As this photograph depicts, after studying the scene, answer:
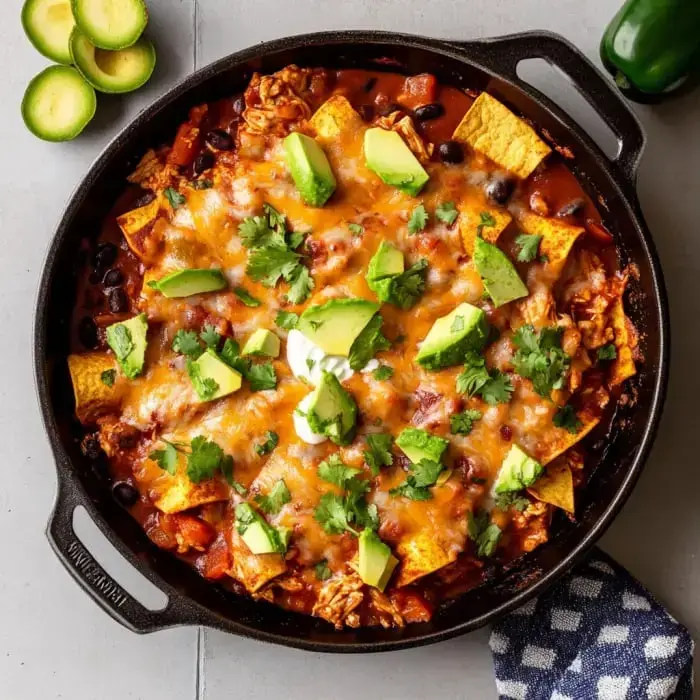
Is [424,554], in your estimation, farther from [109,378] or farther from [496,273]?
[109,378]

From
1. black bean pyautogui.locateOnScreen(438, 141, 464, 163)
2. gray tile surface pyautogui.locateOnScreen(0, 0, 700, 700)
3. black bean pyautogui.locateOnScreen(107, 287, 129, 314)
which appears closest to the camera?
black bean pyautogui.locateOnScreen(438, 141, 464, 163)

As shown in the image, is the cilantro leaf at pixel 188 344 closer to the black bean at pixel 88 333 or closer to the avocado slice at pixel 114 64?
the black bean at pixel 88 333

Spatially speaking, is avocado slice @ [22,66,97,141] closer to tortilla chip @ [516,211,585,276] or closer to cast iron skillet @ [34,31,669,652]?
cast iron skillet @ [34,31,669,652]

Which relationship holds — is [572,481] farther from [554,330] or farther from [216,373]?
[216,373]

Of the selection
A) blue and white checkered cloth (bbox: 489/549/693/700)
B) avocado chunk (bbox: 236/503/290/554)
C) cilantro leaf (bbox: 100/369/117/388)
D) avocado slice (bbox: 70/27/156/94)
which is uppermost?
avocado slice (bbox: 70/27/156/94)

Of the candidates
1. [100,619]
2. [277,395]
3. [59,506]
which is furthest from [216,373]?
[100,619]

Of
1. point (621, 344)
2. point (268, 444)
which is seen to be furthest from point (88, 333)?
point (621, 344)

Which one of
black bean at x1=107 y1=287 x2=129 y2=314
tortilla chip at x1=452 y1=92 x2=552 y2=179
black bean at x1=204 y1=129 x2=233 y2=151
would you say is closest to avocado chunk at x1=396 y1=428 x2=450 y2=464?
tortilla chip at x1=452 y1=92 x2=552 y2=179
